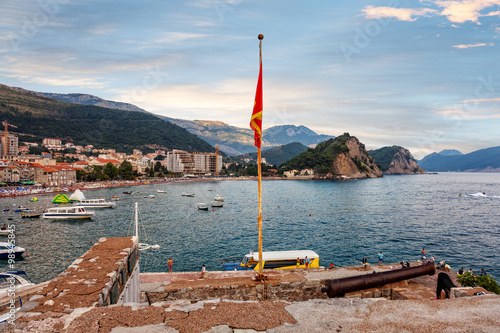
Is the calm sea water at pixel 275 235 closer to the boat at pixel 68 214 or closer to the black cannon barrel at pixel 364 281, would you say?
the boat at pixel 68 214

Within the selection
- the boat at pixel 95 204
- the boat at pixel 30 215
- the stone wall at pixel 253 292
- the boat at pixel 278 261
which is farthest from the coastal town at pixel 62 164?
the stone wall at pixel 253 292

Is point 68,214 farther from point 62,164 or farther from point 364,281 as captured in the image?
point 62,164

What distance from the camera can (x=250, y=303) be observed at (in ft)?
18.9

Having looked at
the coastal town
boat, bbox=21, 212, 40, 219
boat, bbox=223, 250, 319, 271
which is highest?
the coastal town

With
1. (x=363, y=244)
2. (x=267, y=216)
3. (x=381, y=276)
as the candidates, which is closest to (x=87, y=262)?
(x=381, y=276)

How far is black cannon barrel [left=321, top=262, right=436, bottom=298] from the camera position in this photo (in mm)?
9758

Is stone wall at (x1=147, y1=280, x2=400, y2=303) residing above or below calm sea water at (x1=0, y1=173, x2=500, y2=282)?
above

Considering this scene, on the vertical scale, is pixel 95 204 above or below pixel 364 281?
below

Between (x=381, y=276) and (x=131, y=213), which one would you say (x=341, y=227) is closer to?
(x=381, y=276)

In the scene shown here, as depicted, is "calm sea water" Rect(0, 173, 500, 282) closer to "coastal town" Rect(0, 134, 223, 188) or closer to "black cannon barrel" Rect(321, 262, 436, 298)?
"black cannon barrel" Rect(321, 262, 436, 298)

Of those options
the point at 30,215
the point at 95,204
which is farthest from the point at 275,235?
the point at 95,204

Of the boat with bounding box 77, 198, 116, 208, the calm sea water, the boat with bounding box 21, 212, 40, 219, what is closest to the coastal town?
the boat with bounding box 77, 198, 116, 208

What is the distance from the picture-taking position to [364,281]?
1041 cm

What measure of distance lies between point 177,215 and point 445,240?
39.2 metres
